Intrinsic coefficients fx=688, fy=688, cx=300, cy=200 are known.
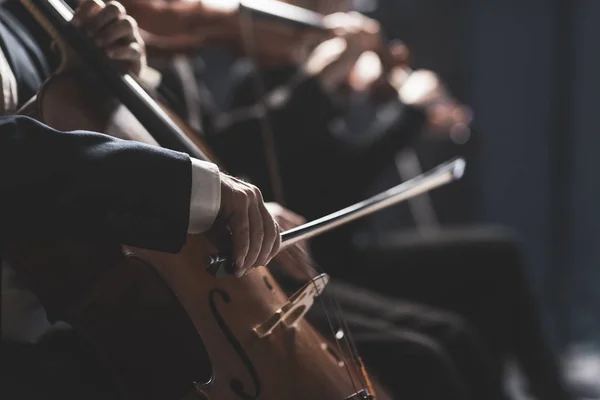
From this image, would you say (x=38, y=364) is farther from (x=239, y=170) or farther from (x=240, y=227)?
(x=239, y=170)

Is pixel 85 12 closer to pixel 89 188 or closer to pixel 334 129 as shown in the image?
pixel 89 188

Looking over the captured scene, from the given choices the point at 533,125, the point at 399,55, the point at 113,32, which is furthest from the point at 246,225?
the point at 533,125

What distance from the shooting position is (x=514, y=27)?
2305 millimetres

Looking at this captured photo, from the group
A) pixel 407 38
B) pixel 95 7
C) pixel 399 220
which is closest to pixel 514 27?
pixel 407 38

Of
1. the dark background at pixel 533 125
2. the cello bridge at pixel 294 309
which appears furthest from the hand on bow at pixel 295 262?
the dark background at pixel 533 125

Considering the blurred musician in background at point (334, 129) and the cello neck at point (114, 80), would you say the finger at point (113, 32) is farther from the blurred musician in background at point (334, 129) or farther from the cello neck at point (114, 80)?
the blurred musician in background at point (334, 129)

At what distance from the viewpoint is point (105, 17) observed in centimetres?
61

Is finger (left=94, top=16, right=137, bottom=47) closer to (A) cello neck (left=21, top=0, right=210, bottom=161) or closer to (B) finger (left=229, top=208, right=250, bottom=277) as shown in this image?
(A) cello neck (left=21, top=0, right=210, bottom=161)

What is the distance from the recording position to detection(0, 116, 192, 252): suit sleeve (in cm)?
47

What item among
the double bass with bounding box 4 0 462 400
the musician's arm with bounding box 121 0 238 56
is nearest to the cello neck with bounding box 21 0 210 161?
the double bass with bounding box 4 0 462 400

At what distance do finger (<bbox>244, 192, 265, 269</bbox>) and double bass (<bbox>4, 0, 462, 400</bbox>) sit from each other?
0.18 ft

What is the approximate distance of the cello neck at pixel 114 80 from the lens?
1.93 feet

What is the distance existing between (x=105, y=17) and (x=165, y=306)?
0.85ft

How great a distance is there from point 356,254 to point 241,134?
340mm
